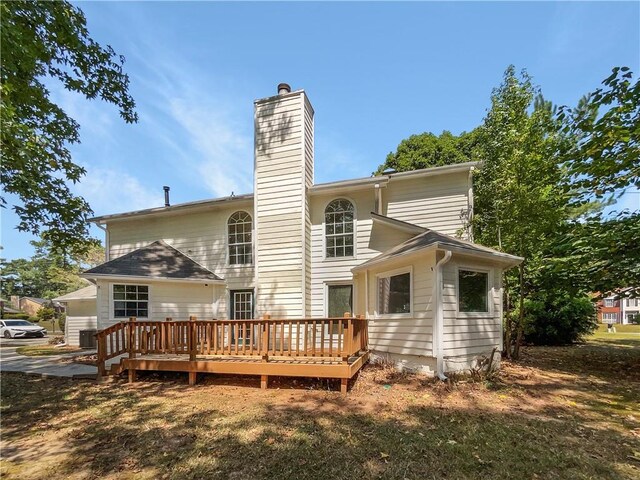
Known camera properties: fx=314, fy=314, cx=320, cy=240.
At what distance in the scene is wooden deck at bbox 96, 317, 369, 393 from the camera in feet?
20.3

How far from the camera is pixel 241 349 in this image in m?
6.79

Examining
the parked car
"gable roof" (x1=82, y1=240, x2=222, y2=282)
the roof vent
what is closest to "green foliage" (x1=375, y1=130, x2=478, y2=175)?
the roof vent

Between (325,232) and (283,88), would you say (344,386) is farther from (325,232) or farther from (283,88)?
(283,88)

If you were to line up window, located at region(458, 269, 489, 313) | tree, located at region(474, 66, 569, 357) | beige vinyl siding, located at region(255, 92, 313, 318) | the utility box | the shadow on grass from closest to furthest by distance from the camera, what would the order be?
the shadow on grass < window, located at region(458, 269, 489, 313) < tree, located at region(474, 66, 569, 357) < beige vinyl siding, located at region(255, 92, 313, 318) < the utility box

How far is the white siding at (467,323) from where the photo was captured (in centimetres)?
670

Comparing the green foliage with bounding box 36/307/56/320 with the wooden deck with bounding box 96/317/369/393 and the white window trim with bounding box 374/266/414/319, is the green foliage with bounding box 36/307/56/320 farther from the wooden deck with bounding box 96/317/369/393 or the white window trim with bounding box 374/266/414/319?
the white window trim with bounding box 374/266/414/319

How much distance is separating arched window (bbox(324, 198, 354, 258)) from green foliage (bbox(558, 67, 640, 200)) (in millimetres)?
5789

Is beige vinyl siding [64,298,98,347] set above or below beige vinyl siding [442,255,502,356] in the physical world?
below

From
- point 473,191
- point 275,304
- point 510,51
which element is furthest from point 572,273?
point 275,304

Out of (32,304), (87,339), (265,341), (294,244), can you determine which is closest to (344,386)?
(265,341)

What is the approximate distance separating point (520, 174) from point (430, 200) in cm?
243

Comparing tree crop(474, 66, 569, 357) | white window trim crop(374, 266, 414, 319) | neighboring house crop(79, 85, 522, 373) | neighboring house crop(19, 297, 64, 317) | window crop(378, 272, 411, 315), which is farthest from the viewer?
neighboring house crop(19, 297, 64, 317)

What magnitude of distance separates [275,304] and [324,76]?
25.4ft

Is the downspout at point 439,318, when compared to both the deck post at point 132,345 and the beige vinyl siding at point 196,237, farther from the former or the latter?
the deck post at point 132,345
